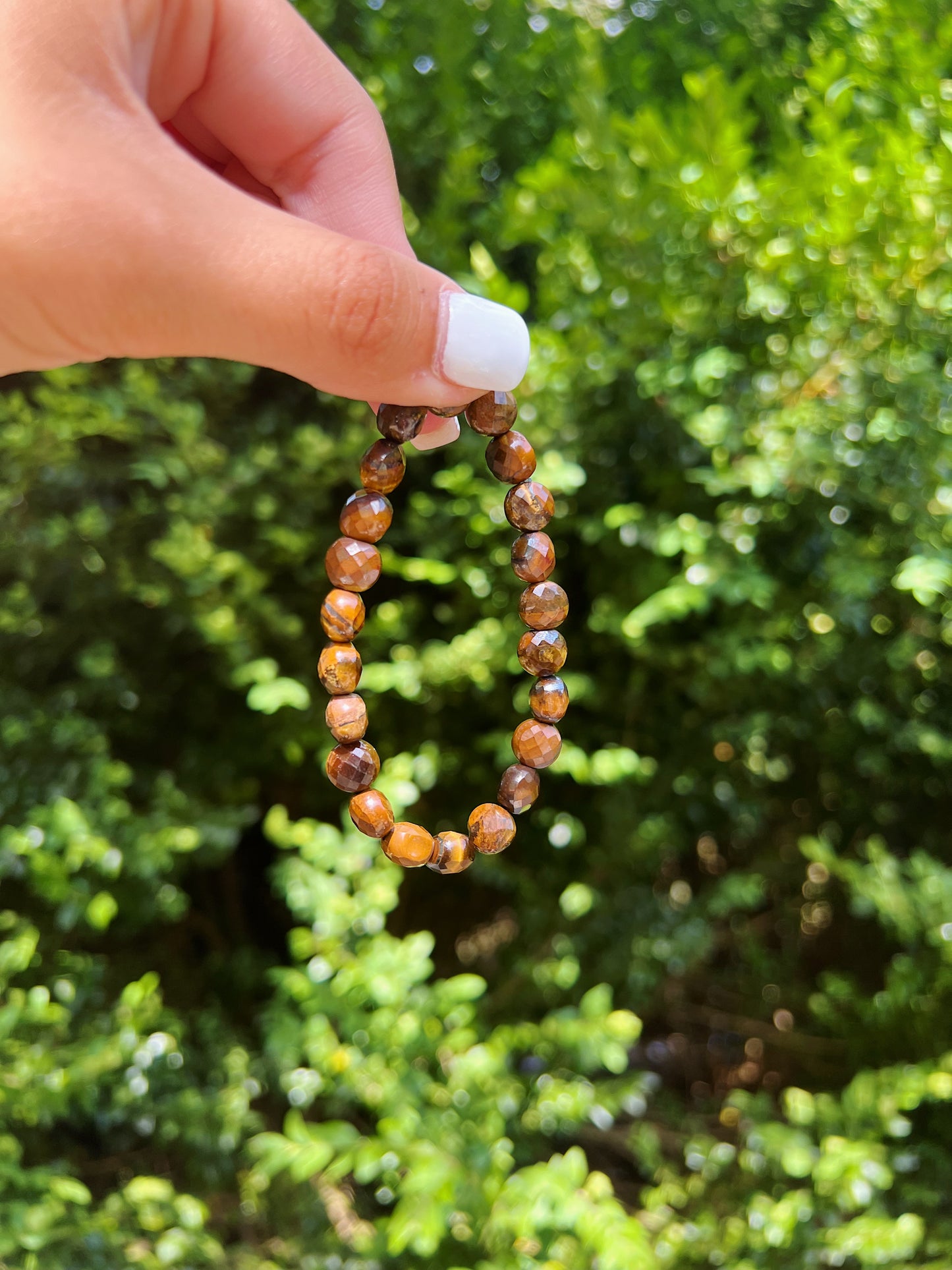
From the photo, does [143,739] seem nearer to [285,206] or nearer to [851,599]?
[285,206]

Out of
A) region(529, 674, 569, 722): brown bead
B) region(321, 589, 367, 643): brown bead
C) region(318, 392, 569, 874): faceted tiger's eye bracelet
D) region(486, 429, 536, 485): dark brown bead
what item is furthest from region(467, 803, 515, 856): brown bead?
region(486, 429, 536, 485): dark brown bead

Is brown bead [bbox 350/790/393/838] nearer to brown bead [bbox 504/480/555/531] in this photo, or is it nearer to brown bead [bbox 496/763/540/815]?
brown bead [bbox 496/763/540/815]

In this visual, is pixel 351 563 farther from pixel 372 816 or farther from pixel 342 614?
pixel 372 816

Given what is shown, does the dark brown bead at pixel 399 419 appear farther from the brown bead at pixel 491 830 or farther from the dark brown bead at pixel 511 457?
the brown bead at pixel 491 830

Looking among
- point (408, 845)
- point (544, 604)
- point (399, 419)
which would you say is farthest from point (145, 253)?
point (408, 845)

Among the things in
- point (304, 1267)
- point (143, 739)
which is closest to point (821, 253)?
point (143, 739)

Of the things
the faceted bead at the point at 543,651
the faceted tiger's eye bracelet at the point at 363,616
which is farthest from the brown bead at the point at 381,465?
the faceted bead at the point at 543,651
